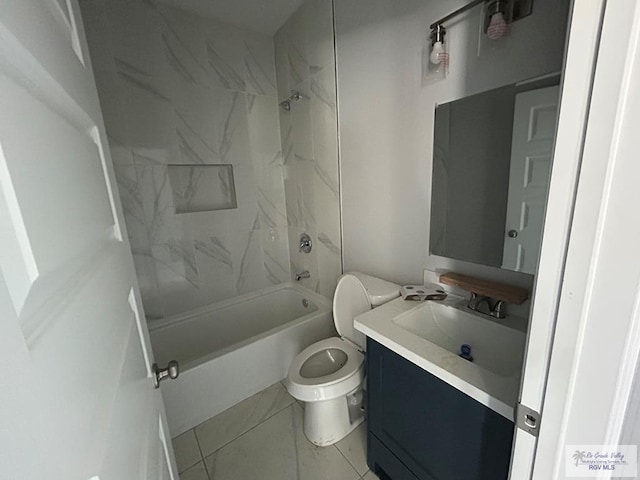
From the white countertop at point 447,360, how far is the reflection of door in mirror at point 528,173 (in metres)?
0.30

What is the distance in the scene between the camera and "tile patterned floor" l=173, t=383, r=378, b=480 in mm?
1353

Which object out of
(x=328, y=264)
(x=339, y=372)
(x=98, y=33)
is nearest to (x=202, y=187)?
(x=98, y=33)

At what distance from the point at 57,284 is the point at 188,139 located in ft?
6.91

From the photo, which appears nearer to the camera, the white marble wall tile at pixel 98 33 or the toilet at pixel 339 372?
the toilet at pixel 339 372

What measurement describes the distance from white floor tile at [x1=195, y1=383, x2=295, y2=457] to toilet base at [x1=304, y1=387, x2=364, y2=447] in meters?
0.32

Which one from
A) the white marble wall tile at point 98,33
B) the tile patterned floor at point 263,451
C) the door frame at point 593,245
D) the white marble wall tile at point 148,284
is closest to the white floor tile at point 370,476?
the tile patterned floor at point 263,451

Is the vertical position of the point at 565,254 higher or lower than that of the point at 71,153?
lower

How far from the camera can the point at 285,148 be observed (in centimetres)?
245

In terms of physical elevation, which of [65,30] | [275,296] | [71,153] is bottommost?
[275,296]

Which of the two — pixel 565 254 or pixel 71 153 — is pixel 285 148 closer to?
pixel 71 153

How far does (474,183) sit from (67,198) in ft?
4.34

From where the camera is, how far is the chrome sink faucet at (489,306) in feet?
3.61

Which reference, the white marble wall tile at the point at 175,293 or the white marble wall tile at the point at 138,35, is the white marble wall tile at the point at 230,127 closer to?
the white marble wall tile at the point at 138,35

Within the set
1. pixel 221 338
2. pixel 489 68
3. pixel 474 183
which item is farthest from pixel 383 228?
pixel 221 338
